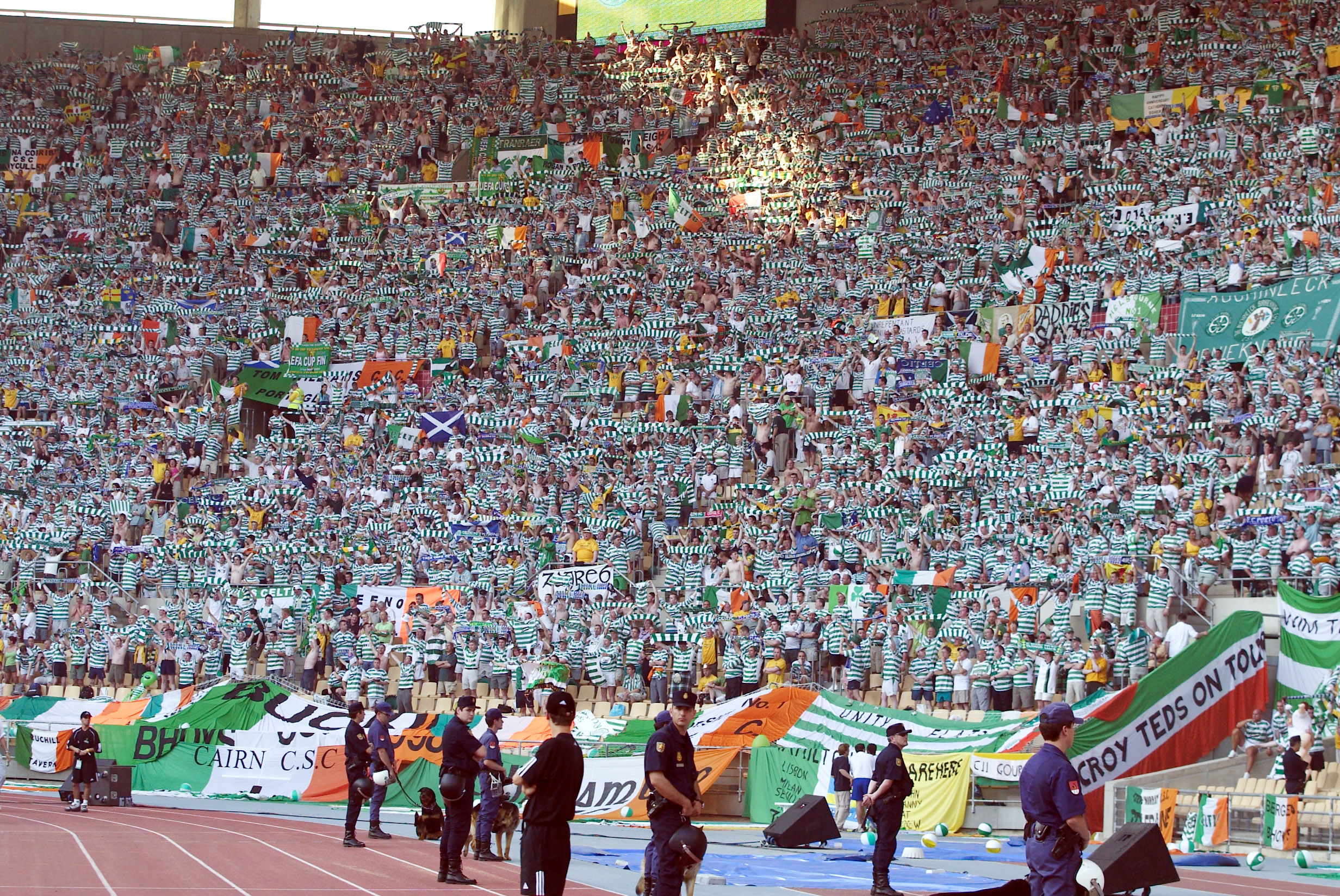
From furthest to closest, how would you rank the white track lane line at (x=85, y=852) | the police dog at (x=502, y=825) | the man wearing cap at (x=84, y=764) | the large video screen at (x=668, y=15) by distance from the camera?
the large video screen at (x=668, y=15) → the man wearing cap at (x=84, y=764) → the police dog at (x=502, y=825) → the white track lane line at (x=85, y=852)

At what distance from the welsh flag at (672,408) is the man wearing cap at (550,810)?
23.1 metres

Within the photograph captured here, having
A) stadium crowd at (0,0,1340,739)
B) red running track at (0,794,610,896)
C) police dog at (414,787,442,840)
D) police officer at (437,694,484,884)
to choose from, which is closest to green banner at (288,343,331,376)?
stadium crowd at (0,0,1340,739)

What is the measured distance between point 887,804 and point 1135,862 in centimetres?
302

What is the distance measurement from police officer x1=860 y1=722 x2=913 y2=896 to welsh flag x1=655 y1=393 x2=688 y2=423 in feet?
63.7

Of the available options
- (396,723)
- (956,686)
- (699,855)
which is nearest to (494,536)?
(396,723)

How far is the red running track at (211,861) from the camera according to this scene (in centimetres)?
1321

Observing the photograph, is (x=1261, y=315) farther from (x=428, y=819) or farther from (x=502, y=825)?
(x=428, y=819)

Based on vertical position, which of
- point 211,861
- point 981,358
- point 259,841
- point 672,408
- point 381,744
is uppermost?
point 981,358

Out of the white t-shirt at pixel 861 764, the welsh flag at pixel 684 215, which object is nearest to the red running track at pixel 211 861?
the white t-shirt at pixel 861 764

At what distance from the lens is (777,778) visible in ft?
72.4

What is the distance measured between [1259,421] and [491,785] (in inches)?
550

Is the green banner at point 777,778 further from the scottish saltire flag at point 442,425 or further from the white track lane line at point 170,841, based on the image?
the scottish saltire flag at point 442,425

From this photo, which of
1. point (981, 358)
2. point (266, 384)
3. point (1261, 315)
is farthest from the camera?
point (266, 384)

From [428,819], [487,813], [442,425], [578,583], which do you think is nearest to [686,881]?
[428,819]
